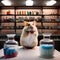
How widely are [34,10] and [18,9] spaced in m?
0.94

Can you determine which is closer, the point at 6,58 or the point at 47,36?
the point at 6,58

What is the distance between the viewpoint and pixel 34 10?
31.6 feet

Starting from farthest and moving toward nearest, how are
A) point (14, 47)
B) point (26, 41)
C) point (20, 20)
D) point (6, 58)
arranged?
1. point (20, 20)
2. point (26, 41)
3. point (14, 47)
4. point (6, 58)

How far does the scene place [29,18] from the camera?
921 centimetres

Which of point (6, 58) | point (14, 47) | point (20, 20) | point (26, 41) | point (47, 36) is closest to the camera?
point (6, 58)

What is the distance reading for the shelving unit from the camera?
9.29 m

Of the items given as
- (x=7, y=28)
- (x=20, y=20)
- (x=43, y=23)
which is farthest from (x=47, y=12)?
(x=7, y=28)

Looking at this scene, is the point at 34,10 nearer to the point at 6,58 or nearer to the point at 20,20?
the point at 20,20

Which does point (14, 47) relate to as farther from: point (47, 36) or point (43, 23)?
point (43, 23)

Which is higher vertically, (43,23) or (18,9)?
(18,9)

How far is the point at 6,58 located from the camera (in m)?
1.60

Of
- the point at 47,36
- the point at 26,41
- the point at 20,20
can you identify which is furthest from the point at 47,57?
the point at 20,20

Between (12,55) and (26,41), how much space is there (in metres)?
0.61

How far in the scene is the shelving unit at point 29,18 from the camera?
929 centimetres
